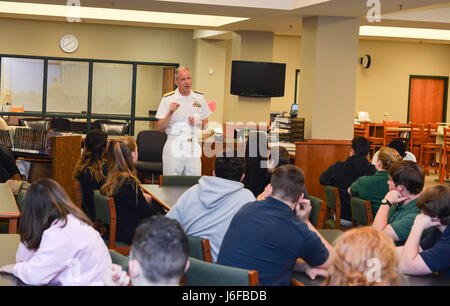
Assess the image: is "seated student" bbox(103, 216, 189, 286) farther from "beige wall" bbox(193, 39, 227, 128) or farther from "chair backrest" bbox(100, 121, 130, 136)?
"beige wall" bbox(193, 39, 227, 128)

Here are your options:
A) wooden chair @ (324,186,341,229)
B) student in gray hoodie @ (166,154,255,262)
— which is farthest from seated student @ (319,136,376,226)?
student in gray hoodie @ (166,154,255,262)

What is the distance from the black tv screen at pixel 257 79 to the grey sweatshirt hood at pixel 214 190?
691 centimetres

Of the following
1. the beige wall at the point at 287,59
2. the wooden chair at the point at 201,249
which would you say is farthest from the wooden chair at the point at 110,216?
the beige wall at the point at 287,59

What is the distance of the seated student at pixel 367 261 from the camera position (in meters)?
2.13

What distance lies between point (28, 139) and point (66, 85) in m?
6.55

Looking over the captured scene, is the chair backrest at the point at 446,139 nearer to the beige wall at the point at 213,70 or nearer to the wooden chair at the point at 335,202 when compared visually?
the beige wall at the point at 213,70

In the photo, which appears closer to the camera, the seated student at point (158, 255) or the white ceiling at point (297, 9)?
the seated student at point (158, 255)

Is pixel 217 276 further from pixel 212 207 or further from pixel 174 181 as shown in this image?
pixel 174 181

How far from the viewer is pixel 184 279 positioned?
2660 mm

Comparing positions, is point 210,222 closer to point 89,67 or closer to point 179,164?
point 179,164

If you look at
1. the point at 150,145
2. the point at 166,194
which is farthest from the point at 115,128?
the point at 166,194

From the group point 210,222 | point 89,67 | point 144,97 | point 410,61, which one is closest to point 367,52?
point 410,61
